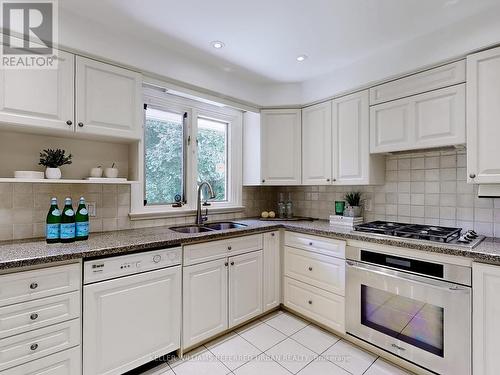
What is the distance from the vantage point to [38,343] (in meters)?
1.35

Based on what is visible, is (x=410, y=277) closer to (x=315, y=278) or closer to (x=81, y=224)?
(x=315, y=278)

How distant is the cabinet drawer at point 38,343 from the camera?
1.27 metres

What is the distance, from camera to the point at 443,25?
185 centimetres

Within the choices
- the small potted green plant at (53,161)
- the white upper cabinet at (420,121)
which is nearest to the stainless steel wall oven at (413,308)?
Answer: the white upper cabinet at (420,121)

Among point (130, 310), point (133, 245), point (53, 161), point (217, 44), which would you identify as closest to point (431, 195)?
point (217, 44)

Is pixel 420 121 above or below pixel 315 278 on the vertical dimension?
above

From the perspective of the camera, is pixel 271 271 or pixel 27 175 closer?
pixel 27 175

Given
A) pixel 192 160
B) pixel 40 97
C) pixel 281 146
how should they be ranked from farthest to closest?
pixel 281 146
pixel 192 160
pixel 40 97

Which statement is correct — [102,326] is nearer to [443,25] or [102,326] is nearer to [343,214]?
[343,214]

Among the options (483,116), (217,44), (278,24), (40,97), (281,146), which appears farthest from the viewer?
(281,146)

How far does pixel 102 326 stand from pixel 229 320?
997 mm

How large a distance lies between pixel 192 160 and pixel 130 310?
4.84 ft

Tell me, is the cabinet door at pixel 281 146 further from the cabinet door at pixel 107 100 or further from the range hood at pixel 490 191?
the range hood at pixel 490 191

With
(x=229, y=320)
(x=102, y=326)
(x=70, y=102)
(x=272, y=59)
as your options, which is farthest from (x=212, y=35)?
(x=229, y=320)
